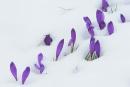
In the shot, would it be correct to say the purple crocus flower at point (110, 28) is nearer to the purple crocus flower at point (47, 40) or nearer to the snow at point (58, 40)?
the snow at point (58, 40)

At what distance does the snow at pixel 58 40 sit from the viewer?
7.36 feet

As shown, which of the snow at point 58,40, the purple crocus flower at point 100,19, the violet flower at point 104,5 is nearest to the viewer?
the snow at point 58,40

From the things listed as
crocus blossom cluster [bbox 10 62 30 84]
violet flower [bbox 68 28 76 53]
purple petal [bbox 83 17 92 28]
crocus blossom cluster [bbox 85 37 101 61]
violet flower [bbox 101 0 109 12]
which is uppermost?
violet flower [bbox 101 0 109 12]

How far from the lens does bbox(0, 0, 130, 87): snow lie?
2242mm

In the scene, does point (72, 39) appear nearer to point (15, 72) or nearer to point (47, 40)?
point (47, 40)

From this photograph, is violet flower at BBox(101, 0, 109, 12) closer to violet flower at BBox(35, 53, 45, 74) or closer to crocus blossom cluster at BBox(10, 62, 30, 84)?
violet flower at BBox(35, 53, 45, 74)

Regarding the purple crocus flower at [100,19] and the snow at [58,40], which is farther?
the purple crocus flower at [100,19]

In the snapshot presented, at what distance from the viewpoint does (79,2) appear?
3.09 metres

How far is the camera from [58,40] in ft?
8.90

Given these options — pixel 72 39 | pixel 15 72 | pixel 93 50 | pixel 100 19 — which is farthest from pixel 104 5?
pixel 15 72

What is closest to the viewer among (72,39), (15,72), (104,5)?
(15,72)

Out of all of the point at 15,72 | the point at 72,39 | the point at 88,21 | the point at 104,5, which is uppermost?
the point at 104,5

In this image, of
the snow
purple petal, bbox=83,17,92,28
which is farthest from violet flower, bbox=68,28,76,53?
purple petal, bbox=83,17,92,28

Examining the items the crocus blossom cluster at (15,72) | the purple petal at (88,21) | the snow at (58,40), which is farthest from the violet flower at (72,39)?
the crocus blossom cluster at (15,72)
